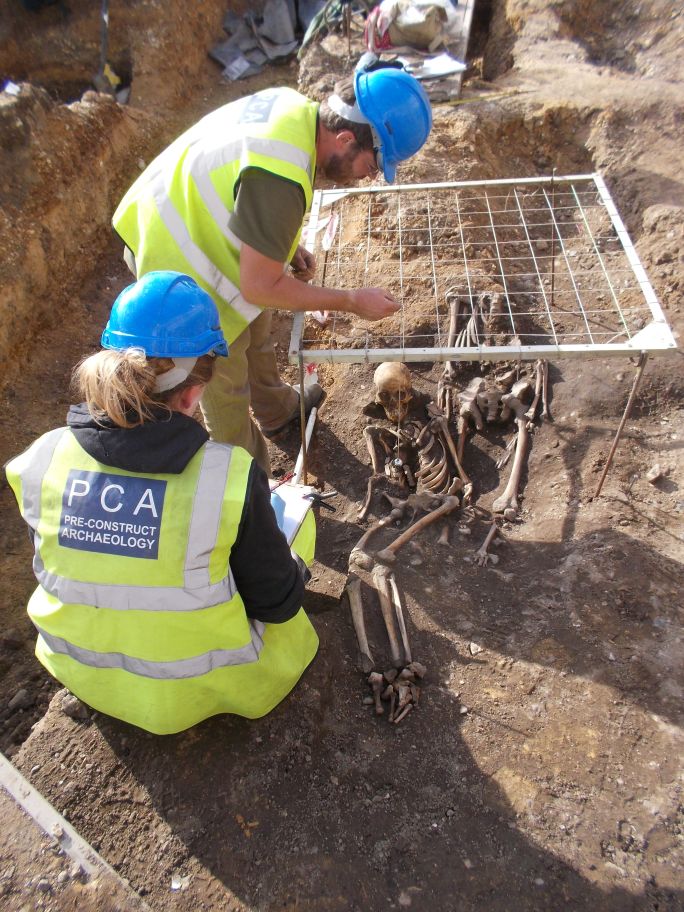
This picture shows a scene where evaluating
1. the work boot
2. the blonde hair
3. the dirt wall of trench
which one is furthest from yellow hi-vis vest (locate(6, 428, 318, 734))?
the dirt wall of trench

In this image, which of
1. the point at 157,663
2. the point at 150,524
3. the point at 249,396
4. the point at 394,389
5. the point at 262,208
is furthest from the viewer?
the point at 394,389

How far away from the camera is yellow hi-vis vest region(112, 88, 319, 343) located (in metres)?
2.94

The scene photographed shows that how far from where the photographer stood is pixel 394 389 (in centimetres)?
470

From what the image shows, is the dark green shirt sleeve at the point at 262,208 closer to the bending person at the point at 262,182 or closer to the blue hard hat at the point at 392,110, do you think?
the bending person at the point at 262,182

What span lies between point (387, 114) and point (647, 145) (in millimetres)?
4870

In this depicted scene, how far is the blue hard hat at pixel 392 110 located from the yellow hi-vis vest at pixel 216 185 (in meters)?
0.29

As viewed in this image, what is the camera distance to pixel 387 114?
303cm

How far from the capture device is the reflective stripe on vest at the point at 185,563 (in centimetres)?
211

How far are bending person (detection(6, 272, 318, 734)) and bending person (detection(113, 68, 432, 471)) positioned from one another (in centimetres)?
72

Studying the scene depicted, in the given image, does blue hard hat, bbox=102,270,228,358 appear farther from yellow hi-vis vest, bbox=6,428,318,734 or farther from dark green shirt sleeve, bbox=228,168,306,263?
dark green shirt sleeve, bbox=228,168,306,263

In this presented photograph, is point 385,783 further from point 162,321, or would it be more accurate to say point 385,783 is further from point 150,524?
point 162,321

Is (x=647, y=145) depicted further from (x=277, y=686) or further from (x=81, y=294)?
(x=277, y=686)

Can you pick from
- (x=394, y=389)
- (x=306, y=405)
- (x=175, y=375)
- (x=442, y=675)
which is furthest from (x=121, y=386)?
(x=306, y=405)

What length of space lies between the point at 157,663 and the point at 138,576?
432mm
